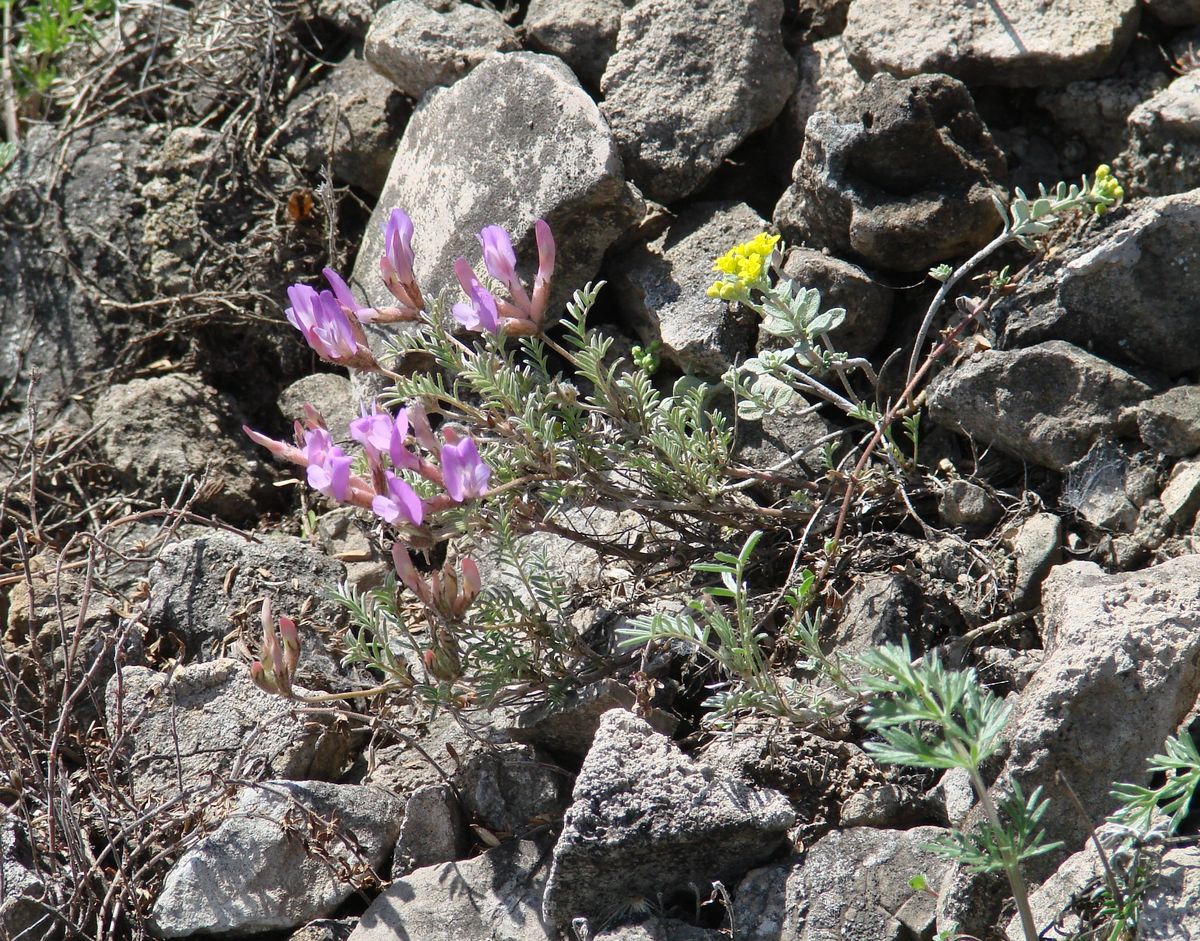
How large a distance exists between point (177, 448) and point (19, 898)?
5.33ft

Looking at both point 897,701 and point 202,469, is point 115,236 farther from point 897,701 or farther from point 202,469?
point 897,701

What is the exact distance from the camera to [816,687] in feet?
9.08

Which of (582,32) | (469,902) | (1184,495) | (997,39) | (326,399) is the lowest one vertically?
(469,902)

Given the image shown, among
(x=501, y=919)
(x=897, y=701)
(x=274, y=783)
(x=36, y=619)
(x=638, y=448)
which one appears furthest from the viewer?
(x=36, y=619)

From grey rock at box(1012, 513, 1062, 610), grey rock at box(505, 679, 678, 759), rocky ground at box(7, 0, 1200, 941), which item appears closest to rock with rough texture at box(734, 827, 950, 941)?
rocky ground at box(7, 0, 1200, 941)

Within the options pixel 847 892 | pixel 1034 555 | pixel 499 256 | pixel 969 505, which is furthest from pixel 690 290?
pixel 847 892

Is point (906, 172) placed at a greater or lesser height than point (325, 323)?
greater

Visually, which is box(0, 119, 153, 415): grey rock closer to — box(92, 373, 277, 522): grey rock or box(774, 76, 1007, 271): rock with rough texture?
box(92, 373, 277, 522): grey rock

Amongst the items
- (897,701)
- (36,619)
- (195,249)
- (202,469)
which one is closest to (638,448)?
(897,701)

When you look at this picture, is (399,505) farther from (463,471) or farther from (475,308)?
(475,308)

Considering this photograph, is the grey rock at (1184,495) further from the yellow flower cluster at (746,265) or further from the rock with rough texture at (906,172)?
the yellow flower cluster at (746,265)

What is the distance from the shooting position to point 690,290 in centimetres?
363

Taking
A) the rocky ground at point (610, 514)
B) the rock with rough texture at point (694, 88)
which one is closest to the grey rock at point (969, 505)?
the rocky ground at point (610, 514)

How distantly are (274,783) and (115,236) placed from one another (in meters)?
2.59
